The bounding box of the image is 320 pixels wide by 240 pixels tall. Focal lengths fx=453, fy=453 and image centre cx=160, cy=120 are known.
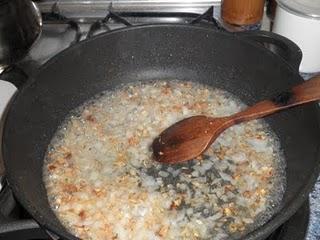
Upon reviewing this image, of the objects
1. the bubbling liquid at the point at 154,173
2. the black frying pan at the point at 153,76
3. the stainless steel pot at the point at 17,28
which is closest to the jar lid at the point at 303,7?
the black frying pan at the point at 153,76

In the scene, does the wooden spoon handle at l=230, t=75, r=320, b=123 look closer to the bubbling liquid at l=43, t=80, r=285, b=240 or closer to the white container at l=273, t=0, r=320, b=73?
the bubbling liquid at l=43, t=80, r=285, b=240

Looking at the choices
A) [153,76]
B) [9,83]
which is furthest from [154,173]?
[9,83]

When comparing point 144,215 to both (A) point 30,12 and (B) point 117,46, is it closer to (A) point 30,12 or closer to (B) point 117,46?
(B) point 117,46

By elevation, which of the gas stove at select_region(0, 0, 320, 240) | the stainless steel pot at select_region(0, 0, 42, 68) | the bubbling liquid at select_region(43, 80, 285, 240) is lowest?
the bubbling liquid at select_region(43, 80, 285, 240)

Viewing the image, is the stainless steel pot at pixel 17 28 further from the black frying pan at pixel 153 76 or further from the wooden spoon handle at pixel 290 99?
the wooden spoon handle at pixel 290 99

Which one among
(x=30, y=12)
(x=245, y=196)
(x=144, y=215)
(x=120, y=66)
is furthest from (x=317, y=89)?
(x=30, y=12)

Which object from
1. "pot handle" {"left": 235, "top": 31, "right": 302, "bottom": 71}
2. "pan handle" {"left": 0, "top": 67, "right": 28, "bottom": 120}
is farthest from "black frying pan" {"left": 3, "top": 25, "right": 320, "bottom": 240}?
"pan handle" {"left": 0, "top": 67, "right": 28, "bottom": 120}

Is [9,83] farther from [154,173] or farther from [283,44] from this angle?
[283,44]

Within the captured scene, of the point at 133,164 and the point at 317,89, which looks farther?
the point at 133,164
